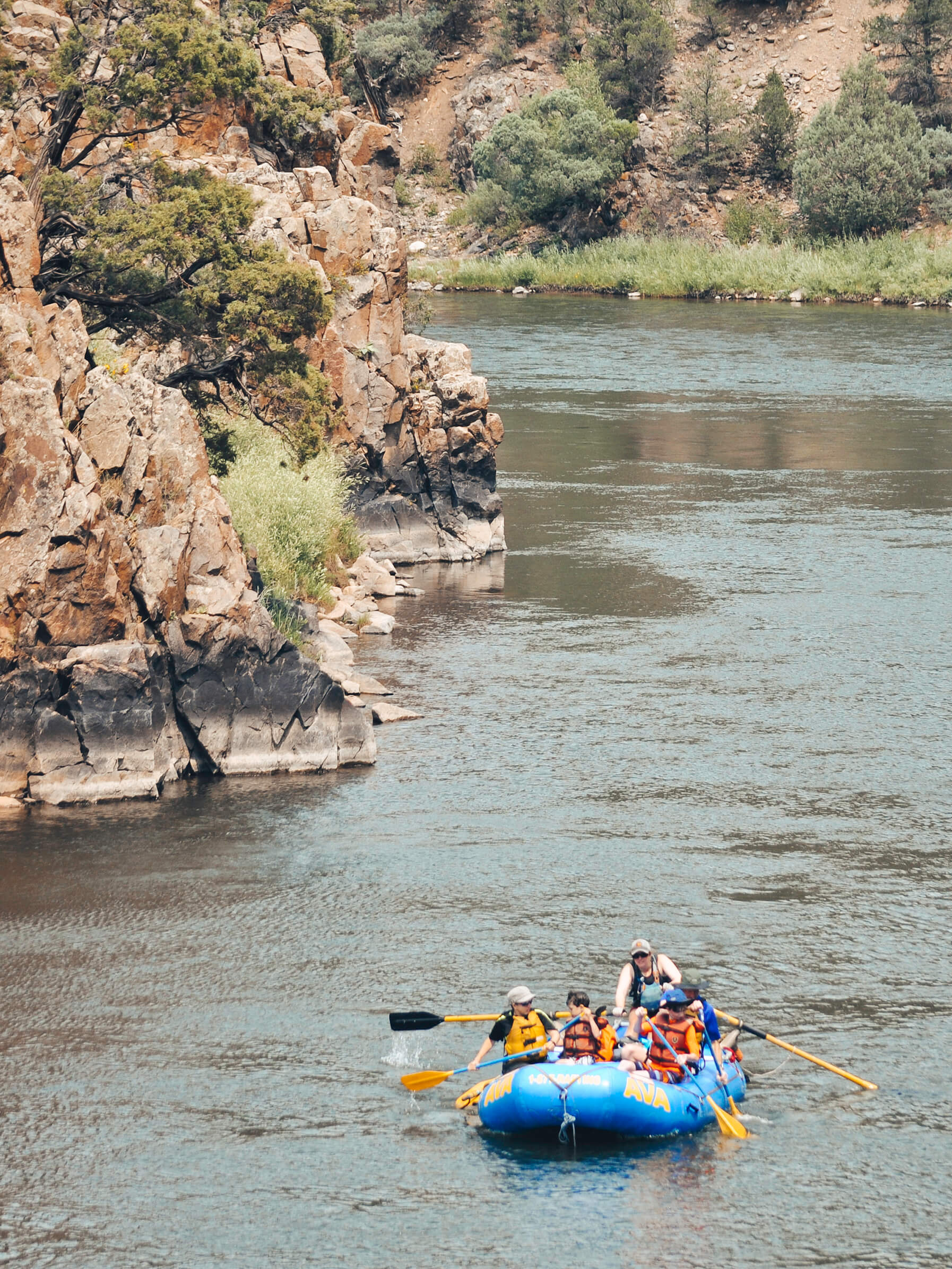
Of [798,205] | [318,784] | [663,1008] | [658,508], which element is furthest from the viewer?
[798,205]

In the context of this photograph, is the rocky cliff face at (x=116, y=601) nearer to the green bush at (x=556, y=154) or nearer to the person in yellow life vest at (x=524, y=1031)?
the person in yellow life vest at (x=524, y=1031)

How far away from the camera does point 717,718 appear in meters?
32.2

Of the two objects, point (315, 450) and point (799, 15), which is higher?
point (799, 15)

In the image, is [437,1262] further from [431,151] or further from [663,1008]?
[431,151]

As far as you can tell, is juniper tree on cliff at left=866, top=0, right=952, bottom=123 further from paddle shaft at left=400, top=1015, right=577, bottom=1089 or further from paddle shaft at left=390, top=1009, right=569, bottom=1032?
paddle shaft at left=400, top=1015, right=577, bottom=1089

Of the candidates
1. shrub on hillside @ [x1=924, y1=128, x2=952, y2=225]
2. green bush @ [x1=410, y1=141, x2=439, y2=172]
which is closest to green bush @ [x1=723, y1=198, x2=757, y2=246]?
shrub on hillside @ [x1=924, y1=128, x2=952, y2=225]

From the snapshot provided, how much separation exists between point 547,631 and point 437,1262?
23.9 meters

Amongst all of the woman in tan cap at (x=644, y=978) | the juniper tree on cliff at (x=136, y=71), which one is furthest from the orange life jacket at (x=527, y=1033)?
the juniper tree on cliff at (x=136, y=71)

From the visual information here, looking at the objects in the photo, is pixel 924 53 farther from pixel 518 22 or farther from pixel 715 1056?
pixel 715 1056

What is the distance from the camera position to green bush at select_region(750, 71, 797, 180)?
127 m

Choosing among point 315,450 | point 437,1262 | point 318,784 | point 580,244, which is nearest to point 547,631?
point 315,450

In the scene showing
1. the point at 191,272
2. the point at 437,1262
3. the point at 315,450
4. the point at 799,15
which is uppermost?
the point at 799,15

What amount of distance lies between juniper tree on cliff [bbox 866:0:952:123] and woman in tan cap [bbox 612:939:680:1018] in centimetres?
11863

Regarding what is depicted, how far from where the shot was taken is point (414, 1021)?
1944 cm
